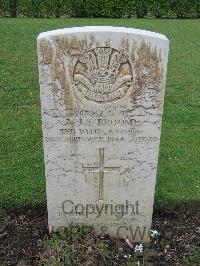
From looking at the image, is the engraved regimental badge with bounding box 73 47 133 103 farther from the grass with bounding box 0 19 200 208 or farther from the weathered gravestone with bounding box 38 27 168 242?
the grass with bounding box 0 19 200 208

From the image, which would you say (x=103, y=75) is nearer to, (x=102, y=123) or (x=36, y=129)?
(x=102, y=123)

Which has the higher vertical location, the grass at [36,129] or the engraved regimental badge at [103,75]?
the engraved regimental badge at [103,75]

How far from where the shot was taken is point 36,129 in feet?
19.9

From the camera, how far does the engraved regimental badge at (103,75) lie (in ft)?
10.6

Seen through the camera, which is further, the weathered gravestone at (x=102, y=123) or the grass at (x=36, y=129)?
the grass at (x=36, y=129)

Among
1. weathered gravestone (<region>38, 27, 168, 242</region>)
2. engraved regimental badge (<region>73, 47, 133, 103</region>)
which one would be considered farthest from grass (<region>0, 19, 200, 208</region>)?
engraved regimental badge (<region>73, 47, 133, 103</region>)

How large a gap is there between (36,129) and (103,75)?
9.56 feet

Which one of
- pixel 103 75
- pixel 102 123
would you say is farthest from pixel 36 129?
pixel 103 75

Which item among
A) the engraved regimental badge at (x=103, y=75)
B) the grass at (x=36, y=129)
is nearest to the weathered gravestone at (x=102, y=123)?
the engraved regimental badge at (x=103, y=75)

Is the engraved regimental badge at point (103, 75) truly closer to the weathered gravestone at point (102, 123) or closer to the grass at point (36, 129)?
the weathered gravestone at point (102, 123)

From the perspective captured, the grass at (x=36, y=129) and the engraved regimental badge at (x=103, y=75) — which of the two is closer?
the engraved regimental badge at (x=103, y=75)

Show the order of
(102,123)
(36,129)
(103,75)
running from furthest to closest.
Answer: (36,129)
(102,123)
(103,75)

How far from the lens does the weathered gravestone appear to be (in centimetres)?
321

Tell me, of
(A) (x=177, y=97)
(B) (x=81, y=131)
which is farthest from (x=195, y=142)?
(B) (x=81, y=131)
